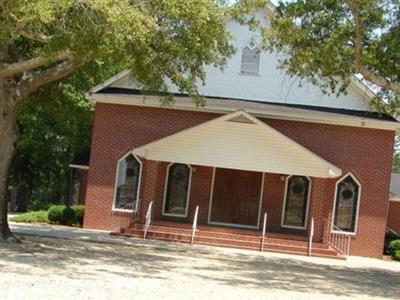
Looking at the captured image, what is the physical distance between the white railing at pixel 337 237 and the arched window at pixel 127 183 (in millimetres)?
7177

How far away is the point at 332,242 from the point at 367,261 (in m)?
1.96

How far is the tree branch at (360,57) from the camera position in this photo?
52.9 feet

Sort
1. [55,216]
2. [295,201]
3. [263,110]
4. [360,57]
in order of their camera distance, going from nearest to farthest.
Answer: [360,57] → [263,110] → [295,201] → [55,216]

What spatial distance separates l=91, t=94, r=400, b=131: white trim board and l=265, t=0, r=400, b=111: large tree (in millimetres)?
7146

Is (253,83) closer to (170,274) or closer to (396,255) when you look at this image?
(396,255)

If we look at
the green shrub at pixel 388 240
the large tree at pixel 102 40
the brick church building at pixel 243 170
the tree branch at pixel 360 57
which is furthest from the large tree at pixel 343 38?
the green shrub at pixel 388 240

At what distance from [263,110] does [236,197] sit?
3673 millimetres

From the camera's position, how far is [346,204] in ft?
85.7

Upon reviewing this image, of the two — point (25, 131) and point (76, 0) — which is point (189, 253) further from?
point (25, 131)

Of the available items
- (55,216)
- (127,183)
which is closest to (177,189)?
(127,183)

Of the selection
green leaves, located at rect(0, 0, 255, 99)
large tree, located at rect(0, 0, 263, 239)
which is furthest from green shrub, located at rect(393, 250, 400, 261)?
green leaves, located at rect(0, 0, 255, 99)

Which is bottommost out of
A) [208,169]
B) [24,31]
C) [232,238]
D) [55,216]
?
[55,216]

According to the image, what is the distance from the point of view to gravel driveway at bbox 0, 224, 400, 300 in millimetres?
11094

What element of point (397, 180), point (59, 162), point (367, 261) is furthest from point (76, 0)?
point (397, 180)
